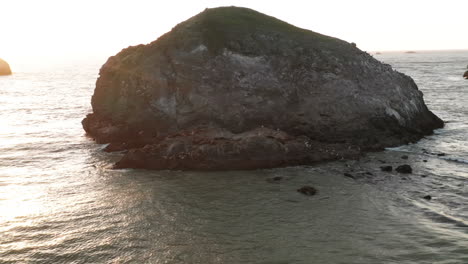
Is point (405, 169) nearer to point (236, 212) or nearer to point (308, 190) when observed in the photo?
point (308, 190)

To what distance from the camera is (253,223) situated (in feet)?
58.8

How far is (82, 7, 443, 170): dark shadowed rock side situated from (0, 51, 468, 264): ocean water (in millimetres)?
2292

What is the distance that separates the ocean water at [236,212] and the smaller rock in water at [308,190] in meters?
0.44

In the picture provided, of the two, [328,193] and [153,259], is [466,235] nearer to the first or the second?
[328,193]

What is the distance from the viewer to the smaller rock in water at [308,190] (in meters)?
21.8

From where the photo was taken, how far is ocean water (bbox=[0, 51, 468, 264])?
49.8 feet

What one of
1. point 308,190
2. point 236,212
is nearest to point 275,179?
point 308,190

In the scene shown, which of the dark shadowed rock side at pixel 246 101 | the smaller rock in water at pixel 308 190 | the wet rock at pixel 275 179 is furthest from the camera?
the dark shadowed rock side at pixel 246 101

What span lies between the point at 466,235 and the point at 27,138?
4140 centimetres

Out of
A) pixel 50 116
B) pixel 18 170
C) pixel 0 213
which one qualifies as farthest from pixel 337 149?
pixel 50 116

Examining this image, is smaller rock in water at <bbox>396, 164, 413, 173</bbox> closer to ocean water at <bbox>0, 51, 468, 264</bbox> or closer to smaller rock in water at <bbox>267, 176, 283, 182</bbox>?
ocean water at <bbox>0, 51, 468, 264</bbox>

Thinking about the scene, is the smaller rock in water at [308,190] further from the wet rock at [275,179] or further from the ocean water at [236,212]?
the wet rock at [275,179]

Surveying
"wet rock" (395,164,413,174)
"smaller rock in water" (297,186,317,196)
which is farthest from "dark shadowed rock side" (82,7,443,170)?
"smaller rock in water" (297,186,317,196)

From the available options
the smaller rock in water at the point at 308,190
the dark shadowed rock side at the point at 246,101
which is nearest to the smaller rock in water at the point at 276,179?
the smaller rock in water at the point at 308,190
